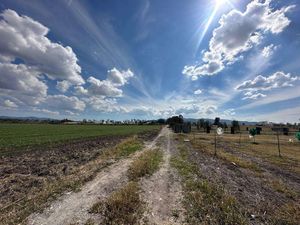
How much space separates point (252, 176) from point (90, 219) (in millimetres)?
8653

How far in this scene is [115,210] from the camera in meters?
5.66

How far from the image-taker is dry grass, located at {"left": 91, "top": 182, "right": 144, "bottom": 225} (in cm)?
520

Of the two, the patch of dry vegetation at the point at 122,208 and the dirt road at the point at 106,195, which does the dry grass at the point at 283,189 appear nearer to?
the dirt road at the point at 106,195

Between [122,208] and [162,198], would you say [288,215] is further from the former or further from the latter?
[122,208]

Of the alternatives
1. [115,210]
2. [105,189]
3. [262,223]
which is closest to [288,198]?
[262,223]

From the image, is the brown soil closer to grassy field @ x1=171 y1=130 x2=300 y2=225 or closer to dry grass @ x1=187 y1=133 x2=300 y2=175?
grassy field @ x1=171 y1=130 x2=300 y2=225

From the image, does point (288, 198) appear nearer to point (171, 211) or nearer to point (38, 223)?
point (171, 211)

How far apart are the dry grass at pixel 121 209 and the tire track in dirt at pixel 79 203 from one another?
43 cm

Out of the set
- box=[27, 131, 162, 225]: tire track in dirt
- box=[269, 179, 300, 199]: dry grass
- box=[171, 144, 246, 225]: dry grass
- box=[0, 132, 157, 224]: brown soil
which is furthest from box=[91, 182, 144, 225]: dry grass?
box=[269, 179, 300, 199]: dry grass

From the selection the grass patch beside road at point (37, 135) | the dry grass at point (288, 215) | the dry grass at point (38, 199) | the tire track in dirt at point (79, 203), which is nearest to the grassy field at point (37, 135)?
the grass patch beside road at point (37, 135)

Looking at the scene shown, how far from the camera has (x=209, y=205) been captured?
610 cm

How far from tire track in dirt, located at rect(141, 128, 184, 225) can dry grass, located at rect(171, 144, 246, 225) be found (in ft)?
1.03

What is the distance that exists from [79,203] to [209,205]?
4.19m

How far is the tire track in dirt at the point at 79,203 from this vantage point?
5294mm
